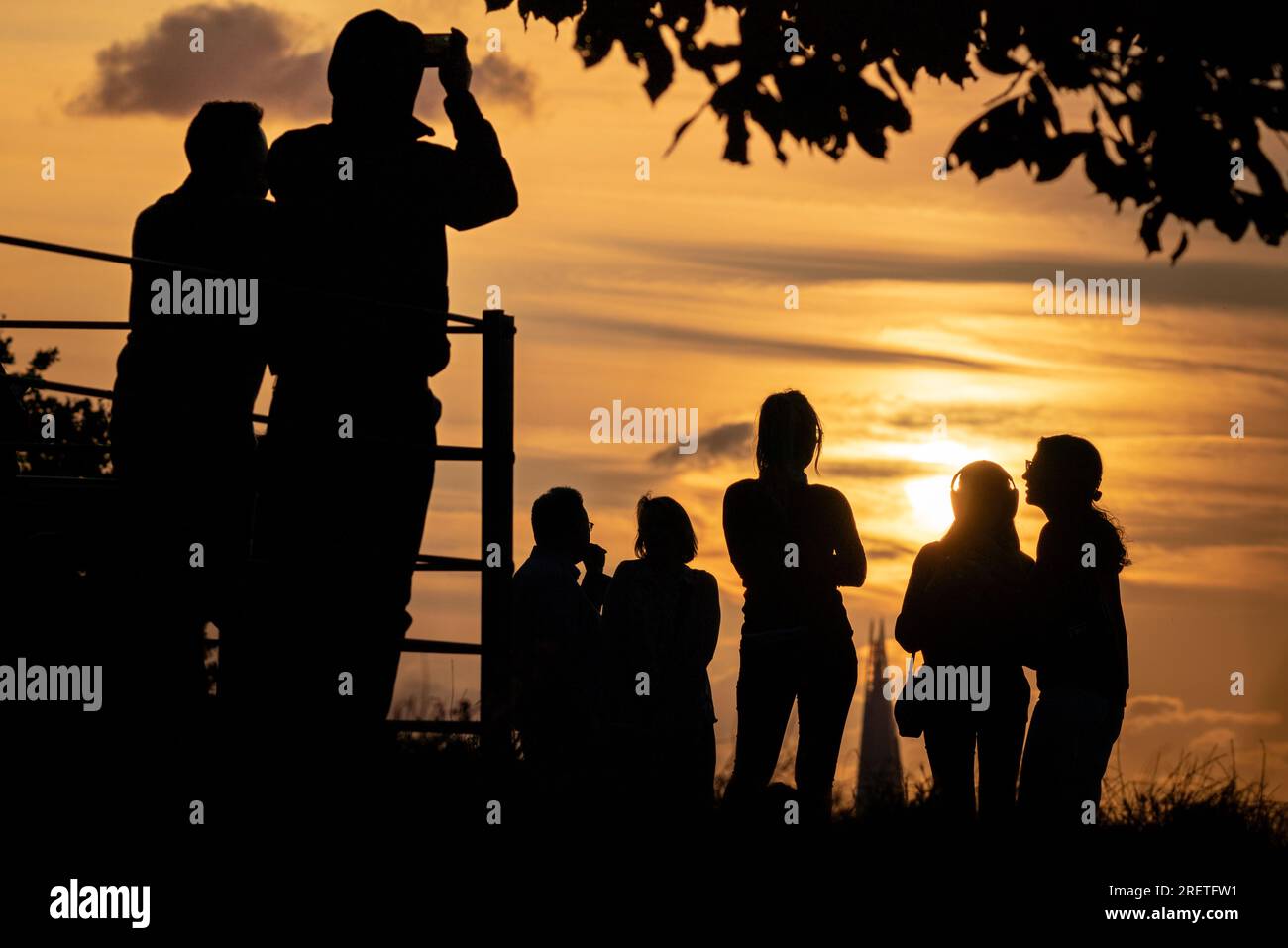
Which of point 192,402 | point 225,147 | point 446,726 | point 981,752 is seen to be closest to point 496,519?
point 446,726

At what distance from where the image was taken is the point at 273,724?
23.3ft

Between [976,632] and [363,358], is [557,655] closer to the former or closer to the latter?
[363,358]

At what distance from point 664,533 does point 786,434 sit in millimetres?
1032

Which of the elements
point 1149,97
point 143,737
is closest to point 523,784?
point 143,737

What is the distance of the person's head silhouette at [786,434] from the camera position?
8242mm

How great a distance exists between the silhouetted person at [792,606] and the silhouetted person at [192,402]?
2314mm

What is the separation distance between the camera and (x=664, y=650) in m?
8.85

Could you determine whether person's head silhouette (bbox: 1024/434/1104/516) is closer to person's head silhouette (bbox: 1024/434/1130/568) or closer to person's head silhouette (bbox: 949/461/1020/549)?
person's head silhouette (bbox: 1024/434/1130/568)

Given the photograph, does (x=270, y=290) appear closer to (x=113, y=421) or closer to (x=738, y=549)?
(x=113, y=421)

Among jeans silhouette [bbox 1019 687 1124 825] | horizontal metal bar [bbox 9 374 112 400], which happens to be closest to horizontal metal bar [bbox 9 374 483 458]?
horizontal metal bar [bbox 9 374 112 400]

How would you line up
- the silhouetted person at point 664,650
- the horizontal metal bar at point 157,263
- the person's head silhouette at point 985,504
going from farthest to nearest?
the silhouetted person at point 664,650, the person's head silhouette at point 985,504, the horizontal metal bar at point 157,263

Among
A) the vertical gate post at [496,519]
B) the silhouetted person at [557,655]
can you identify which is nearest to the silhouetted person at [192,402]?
the vertical gate post at [496,519]

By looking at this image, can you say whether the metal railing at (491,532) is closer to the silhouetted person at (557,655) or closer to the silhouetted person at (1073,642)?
the silhouetted person at (557,655)

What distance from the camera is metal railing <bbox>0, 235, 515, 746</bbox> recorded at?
759 centimetres
